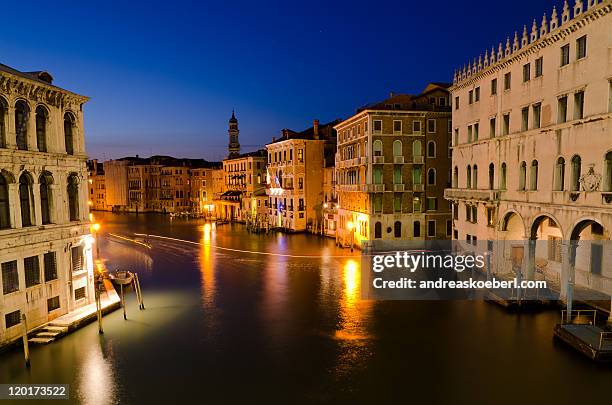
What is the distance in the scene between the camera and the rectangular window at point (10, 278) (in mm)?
16484

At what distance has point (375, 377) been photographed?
14.6 metres

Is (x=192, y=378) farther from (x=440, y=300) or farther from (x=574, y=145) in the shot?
(x=574, y=145)

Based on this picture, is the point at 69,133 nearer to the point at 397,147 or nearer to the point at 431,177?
the point at 397,147

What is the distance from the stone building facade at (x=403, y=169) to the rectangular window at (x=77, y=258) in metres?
23.8

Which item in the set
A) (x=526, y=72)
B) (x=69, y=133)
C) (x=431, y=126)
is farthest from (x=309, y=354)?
(x=431, y=126)

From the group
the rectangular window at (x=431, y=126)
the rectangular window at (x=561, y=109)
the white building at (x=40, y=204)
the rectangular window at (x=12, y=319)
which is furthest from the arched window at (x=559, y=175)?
the rectangular window at (x=12, y=319)

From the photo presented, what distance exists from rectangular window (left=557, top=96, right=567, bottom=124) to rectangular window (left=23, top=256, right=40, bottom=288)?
24467 mm

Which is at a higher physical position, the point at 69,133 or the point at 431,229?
the point at 69,133

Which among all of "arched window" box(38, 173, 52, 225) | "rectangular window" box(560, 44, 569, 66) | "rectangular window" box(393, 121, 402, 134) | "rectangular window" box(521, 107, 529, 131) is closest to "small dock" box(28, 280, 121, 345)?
"arched window" box(38, 173, 52, 225)

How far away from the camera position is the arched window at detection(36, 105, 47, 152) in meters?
18.5

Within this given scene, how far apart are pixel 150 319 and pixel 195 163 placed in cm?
8891

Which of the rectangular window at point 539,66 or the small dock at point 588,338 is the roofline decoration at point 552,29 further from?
the small dock at point 588,338

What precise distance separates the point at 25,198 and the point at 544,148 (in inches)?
952

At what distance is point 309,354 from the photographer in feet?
54.5
